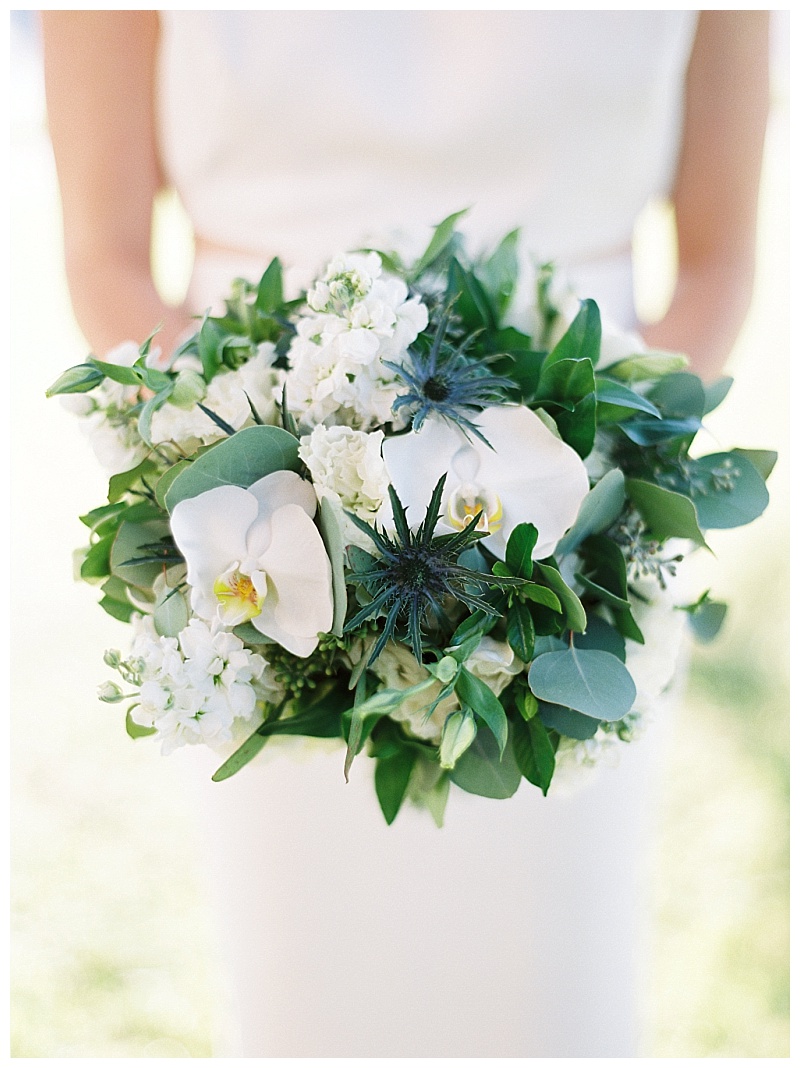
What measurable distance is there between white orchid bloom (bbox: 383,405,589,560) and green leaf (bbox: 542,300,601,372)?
0.07 meters

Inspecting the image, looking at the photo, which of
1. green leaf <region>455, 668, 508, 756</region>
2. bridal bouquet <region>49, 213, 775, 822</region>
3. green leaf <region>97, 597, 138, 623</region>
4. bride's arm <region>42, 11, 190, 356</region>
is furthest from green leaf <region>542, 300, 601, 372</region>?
bride's arm <region>42, 11, 190, 356</region>

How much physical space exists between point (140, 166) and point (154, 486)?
1.76 ft

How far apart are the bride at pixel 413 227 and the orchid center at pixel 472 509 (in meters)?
0.39

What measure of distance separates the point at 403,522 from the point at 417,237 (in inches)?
22.3

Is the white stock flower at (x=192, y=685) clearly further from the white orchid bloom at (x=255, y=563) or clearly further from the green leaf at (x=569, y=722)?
the green leaf at (x=569, y=722)

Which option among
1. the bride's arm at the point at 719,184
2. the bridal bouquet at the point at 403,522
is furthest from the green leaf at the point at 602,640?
the bride's arm at the point at 719,184

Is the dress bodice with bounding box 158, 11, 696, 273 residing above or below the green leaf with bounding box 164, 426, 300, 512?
above

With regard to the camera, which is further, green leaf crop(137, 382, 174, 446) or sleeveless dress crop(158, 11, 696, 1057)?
sleeveless dress crop(158, 11, 696, 1057)

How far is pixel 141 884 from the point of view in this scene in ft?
5.61

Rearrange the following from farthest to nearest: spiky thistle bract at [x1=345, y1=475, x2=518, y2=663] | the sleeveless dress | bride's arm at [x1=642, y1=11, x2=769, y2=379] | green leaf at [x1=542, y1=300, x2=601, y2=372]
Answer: bride's arm at [x1=642, y1=11, x2=769, y2=379] < the sleeveless dress < green leaf at [x1=542, y1=300, x2=601, y2=372] < spiky thistle bract at [x1=345, y1=475, x2=518, y2=663]

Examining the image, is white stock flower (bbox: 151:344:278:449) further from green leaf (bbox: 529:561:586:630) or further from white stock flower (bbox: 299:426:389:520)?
green leaf (bbox: 529:561:586:630)

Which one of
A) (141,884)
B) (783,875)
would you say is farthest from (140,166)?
(783,875)

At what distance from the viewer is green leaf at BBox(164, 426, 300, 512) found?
1.63 ft

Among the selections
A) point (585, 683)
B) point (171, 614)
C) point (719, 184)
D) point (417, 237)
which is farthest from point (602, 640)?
point (719, 184)
